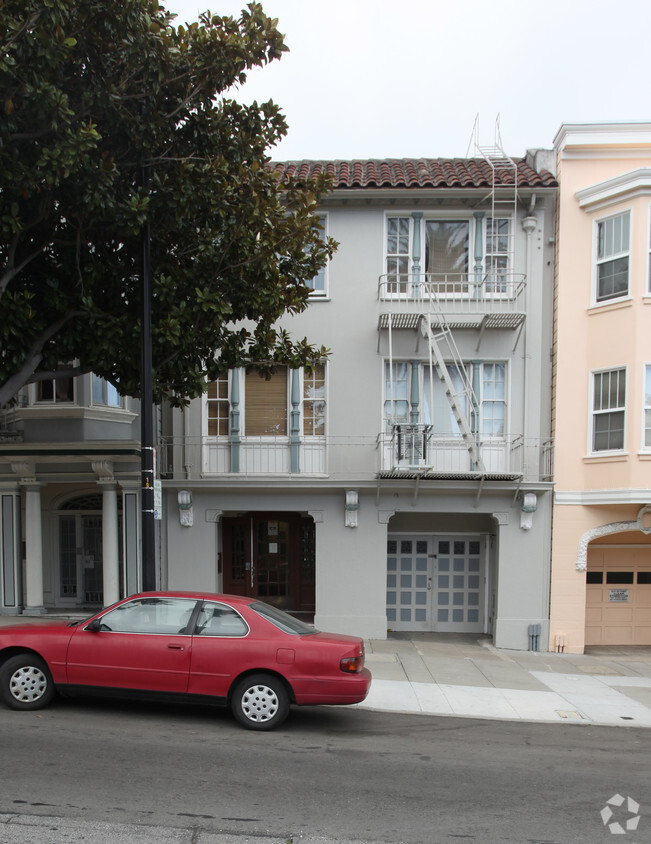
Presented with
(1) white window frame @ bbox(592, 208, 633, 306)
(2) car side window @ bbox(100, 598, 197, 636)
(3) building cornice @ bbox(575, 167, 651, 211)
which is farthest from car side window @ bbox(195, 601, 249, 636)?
(3) building cornice @ bbox(575, 167, 651, 211)

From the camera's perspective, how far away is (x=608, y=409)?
12617mm

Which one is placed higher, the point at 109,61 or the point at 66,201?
the point at 109,61

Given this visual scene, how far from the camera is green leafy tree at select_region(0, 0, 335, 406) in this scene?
7367mm

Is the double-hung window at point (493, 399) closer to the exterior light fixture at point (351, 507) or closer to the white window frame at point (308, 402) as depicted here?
the exterior light fixture at point (351, 507)

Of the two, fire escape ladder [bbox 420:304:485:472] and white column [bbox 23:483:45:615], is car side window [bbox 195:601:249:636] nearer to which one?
fire escape ladder [bbox 420:304:485:472]

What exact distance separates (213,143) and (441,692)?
8201 mm

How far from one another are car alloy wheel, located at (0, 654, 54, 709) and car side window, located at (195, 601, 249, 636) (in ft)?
5.84

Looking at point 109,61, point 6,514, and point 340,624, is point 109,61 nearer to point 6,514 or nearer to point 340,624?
point 6,514

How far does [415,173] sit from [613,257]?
4.26 metres

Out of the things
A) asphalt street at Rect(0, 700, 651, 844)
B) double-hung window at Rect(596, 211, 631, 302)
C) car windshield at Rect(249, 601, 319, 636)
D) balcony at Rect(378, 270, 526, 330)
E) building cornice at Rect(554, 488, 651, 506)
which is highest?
double-hung window at Rect(596, 211, 631, 302)

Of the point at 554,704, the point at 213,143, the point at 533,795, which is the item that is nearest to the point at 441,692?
the point at 554,704

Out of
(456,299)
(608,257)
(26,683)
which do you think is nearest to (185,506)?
(26,683)

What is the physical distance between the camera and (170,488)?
13.0 m

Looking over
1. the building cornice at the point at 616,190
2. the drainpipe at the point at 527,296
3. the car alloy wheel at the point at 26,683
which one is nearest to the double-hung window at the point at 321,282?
the drainpipe at the point at 527,296
